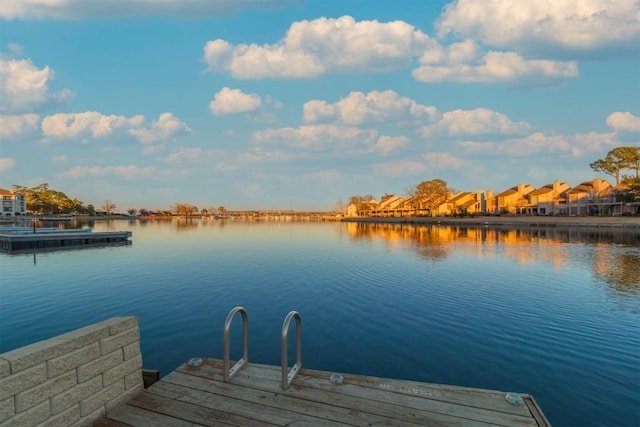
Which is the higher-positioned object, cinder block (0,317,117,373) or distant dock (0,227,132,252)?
cinder block (0,317,117,373)

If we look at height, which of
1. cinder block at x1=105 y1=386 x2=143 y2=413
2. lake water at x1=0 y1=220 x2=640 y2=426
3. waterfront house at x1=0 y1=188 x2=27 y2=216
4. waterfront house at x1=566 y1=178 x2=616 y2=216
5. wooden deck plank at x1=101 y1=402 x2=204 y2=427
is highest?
waterfront house at x1=0 y1=188 x2=27 y2=216

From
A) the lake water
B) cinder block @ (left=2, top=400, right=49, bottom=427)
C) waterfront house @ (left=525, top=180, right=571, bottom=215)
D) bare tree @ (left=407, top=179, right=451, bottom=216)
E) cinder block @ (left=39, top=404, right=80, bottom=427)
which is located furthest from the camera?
bare tree @ (left=407, top=179, right=451, bottom=216)

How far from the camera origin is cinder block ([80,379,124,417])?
3830mm

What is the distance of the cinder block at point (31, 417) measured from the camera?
3169mm

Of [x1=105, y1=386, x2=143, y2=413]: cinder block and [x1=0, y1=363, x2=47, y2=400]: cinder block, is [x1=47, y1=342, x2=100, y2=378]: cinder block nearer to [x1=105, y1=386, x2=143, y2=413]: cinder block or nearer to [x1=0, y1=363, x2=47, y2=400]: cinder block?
[x1=0, y1=363, x2=47, y2=400]: cinder block

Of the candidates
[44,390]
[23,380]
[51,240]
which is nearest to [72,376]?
[44,390]

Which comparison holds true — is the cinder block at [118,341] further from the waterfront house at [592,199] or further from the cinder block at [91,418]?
the waterfront house at [592,199]

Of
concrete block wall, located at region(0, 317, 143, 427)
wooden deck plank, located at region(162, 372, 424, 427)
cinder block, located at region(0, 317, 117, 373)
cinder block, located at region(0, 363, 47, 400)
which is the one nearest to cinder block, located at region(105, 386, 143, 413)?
concrete block wall, located at region(0, 317, 143, 427)

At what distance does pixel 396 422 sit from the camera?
3.84 metres

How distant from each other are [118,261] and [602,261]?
103ft

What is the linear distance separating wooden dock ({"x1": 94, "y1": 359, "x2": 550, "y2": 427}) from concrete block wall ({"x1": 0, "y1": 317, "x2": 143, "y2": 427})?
0.26 meters

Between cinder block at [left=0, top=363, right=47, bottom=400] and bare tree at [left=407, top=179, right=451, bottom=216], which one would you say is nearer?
cinder block at [left=0, top=363, right=47, bottom=400]

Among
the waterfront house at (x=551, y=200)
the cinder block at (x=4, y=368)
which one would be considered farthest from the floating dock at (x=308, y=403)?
the waterfront house at (x=551, y=200)

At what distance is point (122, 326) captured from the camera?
431 cm
